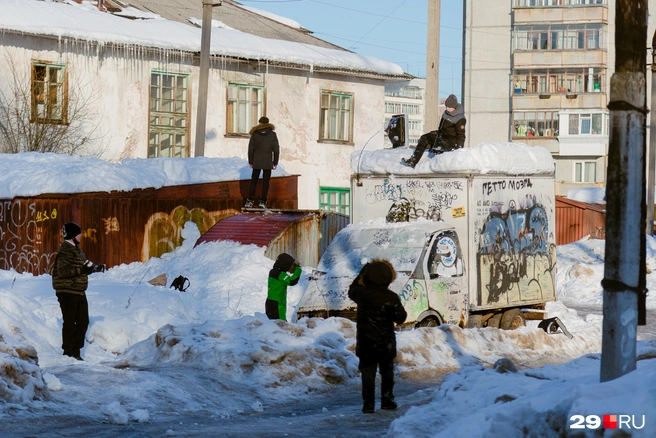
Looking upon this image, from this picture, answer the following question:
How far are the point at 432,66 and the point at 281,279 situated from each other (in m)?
9.71

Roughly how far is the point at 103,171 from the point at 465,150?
9.56 metres

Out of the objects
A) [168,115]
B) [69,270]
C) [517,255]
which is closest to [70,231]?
[69,270]

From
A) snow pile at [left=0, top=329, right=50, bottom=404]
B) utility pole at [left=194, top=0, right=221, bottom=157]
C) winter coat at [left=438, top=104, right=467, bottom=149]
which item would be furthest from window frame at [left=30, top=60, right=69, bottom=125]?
snow pile at [left=0, top=329, right=50, bottom=404]

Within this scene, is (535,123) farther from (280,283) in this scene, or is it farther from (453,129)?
(280,283)

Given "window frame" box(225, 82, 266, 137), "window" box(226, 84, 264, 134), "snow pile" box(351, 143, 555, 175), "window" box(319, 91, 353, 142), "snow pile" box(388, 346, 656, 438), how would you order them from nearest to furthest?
"snow pile" box(388, 346, 656, 438) < "snow pile" box(351, 143, 555, 175) < "window frame" box(225, 82, 266, 137) < "window" box(226, 84, 264, 134) < "window" box(319, 91, 353, 142)

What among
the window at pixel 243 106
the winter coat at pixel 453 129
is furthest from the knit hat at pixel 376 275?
the window at pixel 243 106

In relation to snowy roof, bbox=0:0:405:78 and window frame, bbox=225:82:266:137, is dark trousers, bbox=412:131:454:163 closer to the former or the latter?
snowy roof, bbox=0:0:405:78

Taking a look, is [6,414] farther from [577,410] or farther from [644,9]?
[644,9]

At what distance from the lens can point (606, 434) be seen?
5.53 meters

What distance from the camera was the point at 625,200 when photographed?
21.4 ft

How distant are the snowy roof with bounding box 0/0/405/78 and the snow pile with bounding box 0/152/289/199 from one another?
633 cm

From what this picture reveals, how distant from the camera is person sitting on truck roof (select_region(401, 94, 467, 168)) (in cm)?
1568

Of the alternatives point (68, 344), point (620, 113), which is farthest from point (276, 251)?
point (620, 113)

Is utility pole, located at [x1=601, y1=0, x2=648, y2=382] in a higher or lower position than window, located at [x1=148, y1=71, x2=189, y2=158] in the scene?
lower
